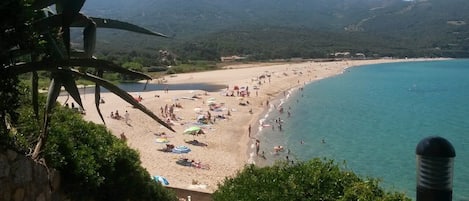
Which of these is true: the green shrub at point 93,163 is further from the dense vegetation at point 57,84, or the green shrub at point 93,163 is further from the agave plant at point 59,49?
the agave plant at point 59,49

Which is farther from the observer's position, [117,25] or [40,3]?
[117,25]

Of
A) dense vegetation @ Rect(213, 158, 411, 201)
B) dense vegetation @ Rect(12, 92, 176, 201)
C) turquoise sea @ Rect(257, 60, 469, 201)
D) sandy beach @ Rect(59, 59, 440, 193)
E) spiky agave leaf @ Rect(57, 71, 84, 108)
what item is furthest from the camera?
turquoise sea @ Rect(257, 60, 469, 201)

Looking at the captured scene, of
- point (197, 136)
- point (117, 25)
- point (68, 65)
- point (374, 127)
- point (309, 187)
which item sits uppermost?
point (117, 25)

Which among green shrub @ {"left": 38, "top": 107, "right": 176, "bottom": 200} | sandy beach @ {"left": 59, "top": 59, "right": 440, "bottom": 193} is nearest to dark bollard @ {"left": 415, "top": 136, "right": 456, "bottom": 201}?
green shrub @ {"left": 38, "top": 107, "right": 176, "bottom": 200}

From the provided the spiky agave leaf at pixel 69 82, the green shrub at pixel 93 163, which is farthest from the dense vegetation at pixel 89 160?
the spiky agave leaf at pixel 69 82

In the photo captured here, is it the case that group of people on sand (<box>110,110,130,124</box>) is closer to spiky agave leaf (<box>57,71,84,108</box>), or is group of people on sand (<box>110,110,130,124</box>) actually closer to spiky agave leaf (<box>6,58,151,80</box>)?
spiky agave leaf (<box>57,71,84,108</box>)

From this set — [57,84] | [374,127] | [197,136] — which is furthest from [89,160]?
[374,127]

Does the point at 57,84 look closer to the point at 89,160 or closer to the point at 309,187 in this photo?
the point at 89,160
